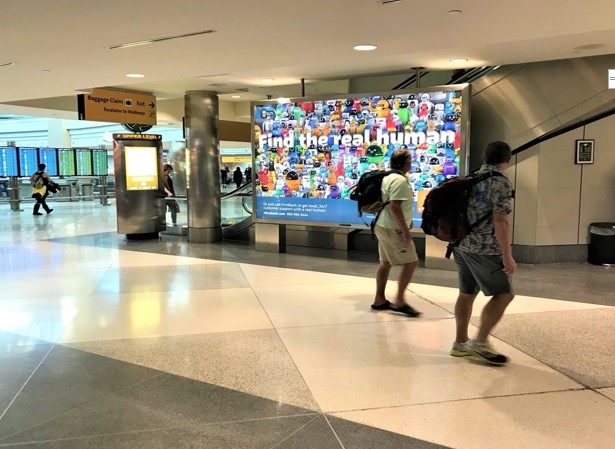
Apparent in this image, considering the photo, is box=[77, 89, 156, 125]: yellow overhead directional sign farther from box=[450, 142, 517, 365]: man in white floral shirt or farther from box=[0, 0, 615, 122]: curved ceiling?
box=[450, 142, 517, 365]: man in white floral shirt

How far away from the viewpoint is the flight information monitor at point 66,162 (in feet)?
73.0

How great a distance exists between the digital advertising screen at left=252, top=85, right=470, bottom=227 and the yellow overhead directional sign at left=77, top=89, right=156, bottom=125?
3.27 metres

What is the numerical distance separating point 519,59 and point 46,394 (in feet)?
24.9

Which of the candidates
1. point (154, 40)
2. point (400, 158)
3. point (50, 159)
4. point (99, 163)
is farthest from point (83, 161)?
A: point (400, 158)

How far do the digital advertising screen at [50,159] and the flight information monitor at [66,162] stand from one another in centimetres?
17

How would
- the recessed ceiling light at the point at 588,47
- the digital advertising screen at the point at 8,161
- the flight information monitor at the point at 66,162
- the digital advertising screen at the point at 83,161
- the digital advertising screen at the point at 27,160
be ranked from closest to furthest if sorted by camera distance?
the recessed ceiling light at the point at 588,47 < the digital advertising screen at the point at 8,161 < the digital advertising screen at the point at 27,160 < the flight information monitor at the point at 66,162 < the digital advertising screen at the point at 83,161

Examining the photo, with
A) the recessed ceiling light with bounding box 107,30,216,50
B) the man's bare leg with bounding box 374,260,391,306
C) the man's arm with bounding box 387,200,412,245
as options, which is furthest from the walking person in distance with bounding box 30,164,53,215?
the man's arm with bounding box 387,200,412,245

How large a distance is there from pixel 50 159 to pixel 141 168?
40.1 ft

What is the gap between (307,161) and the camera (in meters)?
9.38

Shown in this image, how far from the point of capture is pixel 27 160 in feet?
68.1

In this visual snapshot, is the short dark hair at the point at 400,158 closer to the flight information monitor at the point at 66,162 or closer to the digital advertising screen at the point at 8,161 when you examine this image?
the digital advertising screen at the point at 8,161

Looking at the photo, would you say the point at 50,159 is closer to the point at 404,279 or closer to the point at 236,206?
the point at 236,206

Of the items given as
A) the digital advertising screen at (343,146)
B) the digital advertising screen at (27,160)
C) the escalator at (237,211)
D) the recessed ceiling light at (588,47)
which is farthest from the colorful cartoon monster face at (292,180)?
the digital advertising screen at (27,160)

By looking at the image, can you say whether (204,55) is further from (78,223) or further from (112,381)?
(78,223)
